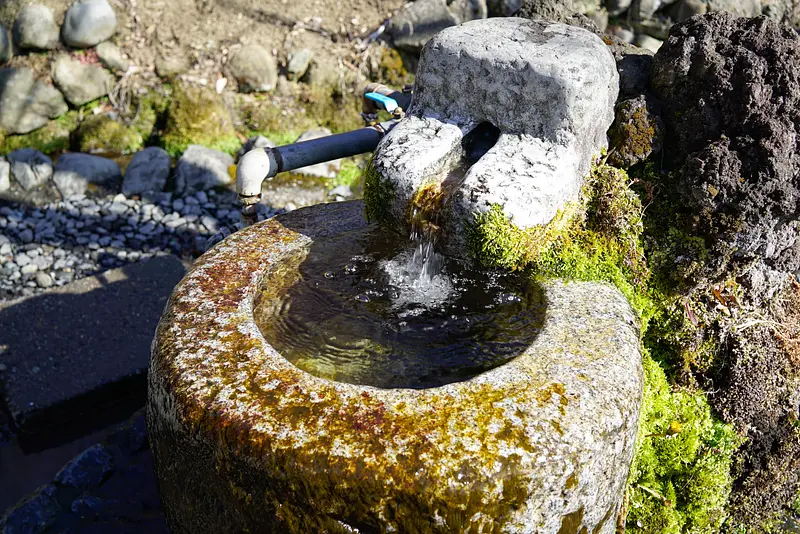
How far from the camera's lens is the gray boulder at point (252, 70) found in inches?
305

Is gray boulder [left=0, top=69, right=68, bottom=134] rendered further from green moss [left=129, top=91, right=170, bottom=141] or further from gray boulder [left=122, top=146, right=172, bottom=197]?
gray boulder [left=122, top=146, right=172, bottom=197]

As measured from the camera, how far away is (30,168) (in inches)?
263

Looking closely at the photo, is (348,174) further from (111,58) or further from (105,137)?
(111,58)

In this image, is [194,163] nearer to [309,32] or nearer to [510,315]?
[309,32]

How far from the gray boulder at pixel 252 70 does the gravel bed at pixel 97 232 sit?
163 centimetres

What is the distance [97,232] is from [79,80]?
225cm

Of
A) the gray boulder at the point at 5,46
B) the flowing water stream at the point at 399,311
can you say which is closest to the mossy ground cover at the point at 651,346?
the flowing water stream at the point at 399,311

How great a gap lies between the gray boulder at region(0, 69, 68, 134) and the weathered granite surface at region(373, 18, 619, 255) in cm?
555

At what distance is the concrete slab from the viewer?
4.12m

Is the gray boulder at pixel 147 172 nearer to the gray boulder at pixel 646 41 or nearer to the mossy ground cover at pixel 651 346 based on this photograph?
the mossy ground cover at pixel 651 346

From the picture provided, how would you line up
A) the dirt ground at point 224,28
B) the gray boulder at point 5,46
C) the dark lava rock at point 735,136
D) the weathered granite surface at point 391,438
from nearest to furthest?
the weathered granite surface at point 391,438 < the dark lava rock at point 735,136 < the gray boulder at point 5,46 < the dirt ground at point 224,28

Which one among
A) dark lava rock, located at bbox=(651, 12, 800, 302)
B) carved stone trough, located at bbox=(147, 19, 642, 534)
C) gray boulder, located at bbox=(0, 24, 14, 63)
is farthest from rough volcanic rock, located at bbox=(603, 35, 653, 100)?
gray boulder, located at bbox=(0, 24, 14, 63)

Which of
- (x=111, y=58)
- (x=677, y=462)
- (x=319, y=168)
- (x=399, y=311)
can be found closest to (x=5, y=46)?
(x=111, y=58)

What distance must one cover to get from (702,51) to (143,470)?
137 inches
